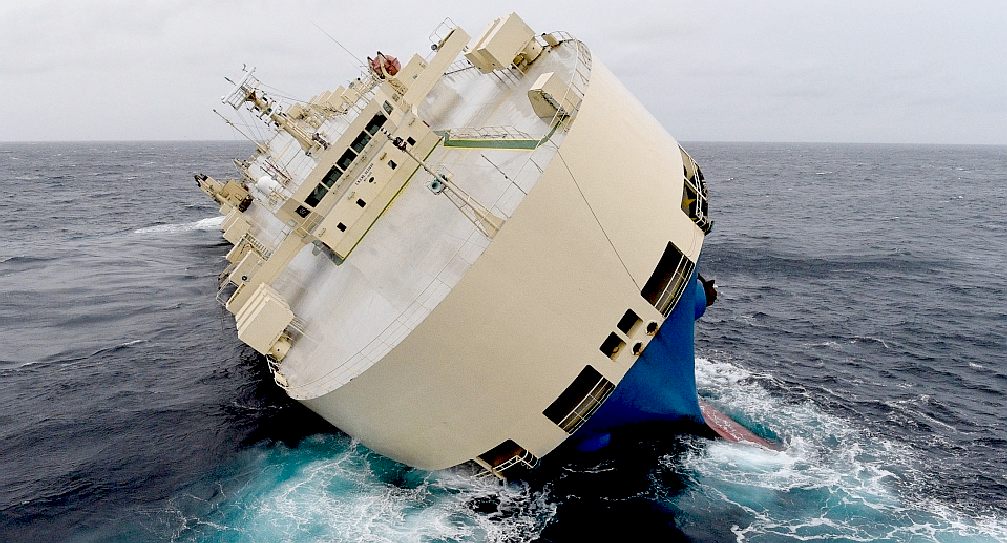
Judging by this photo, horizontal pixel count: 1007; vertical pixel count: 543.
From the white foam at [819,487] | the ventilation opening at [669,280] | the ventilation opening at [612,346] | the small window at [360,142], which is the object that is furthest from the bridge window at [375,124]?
the white foam at [819,487]

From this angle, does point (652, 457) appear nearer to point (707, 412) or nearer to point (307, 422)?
point (707, 412)

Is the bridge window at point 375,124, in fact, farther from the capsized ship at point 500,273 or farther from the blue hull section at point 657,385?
the blue hull section at point 657,385

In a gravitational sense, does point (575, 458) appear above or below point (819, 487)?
below

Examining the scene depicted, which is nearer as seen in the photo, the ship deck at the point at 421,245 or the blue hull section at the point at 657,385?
the ship deck at the point at 421,245

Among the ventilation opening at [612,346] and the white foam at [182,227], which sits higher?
the ventilation opening at [612,346]

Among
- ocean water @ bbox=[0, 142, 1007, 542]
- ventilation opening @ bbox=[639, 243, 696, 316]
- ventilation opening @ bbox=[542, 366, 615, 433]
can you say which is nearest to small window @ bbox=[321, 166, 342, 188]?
ocean water @ bbox=[0, 142, 1007, 542]

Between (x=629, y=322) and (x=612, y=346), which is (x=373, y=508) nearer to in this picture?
(x=612, y=346)

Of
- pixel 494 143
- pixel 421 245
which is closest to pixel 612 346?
pixel 421 245
